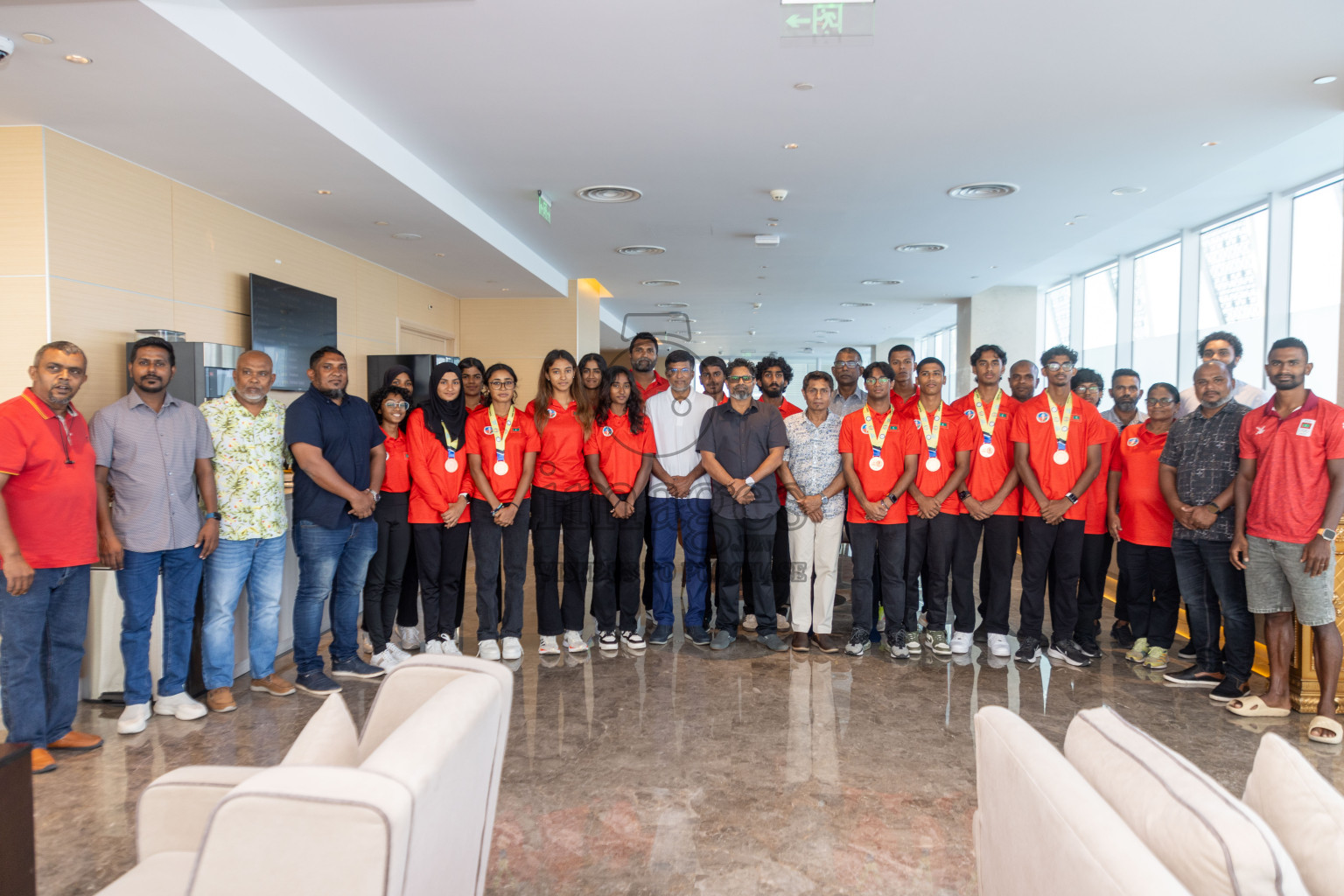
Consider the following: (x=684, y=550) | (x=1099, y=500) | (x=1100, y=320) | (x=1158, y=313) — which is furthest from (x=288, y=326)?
(x=1100, y=320)

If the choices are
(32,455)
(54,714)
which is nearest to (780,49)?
(32,455)

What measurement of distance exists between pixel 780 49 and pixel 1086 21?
1508 mm

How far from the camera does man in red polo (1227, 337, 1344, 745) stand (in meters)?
3.61

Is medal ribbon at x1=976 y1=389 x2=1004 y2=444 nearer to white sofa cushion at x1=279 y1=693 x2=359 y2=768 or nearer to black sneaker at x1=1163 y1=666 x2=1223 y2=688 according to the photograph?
black sneaker at x1=1163 y1=666 x2=1223 y2=688

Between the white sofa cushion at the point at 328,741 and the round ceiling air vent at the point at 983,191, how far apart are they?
261 inches

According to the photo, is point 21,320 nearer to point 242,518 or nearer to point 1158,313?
point 242,518

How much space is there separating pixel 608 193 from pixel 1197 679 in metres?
5.54

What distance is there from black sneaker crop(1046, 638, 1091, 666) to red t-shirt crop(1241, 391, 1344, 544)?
49.3 inches

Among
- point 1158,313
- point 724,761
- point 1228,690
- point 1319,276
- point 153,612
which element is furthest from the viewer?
point 1158,313

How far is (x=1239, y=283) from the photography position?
866cm

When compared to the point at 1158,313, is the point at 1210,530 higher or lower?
lower

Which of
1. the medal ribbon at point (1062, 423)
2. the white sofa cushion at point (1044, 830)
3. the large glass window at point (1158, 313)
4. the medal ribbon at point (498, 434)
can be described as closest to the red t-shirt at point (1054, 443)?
the medal ribbon at point (1062, 423)

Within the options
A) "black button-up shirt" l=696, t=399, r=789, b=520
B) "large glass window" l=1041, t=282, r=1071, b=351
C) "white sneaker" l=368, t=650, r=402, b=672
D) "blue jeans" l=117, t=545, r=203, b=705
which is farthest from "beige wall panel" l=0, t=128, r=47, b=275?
"large glass window" l=1041, t=282, r=1071, b=351

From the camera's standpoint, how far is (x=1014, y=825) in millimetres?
1438
